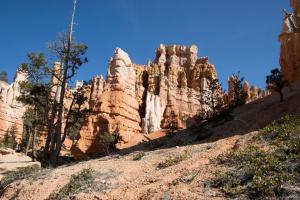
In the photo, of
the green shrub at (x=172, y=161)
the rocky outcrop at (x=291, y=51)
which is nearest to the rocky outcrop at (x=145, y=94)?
the rocky outcrop at (x=291, y=51)

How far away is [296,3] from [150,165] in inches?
1488

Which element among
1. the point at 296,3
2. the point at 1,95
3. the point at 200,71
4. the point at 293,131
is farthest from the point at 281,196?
the point at 1,95

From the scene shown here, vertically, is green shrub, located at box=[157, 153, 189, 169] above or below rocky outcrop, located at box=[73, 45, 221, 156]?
below

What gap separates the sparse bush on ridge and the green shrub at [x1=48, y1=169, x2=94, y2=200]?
499 cm

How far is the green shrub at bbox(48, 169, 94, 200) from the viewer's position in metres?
13.2

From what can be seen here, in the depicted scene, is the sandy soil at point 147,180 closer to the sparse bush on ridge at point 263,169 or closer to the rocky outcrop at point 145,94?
the sparse bush on ridge at point 263,169

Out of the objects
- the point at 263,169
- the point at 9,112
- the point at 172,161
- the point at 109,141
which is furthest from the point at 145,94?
the point at 263,169

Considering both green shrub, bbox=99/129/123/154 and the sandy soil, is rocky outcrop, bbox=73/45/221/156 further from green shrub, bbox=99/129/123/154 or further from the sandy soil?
the sandy soil

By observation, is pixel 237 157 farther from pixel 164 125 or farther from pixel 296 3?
pixel 164 125

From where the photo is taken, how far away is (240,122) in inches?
993

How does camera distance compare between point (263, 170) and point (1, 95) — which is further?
point (1, 95)

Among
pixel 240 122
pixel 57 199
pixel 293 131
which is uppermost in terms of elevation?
pixel 240 122

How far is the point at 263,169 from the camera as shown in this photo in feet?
34.4

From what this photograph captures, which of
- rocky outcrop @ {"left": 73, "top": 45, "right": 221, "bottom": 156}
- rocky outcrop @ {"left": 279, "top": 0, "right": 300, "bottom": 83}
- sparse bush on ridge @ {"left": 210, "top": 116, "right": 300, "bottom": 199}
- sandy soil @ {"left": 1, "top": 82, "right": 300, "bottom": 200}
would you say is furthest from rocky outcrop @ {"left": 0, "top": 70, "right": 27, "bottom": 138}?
sparse bush on ridge @ {"left": 210, "top": 116, "right": 300, "bottom": 199}
